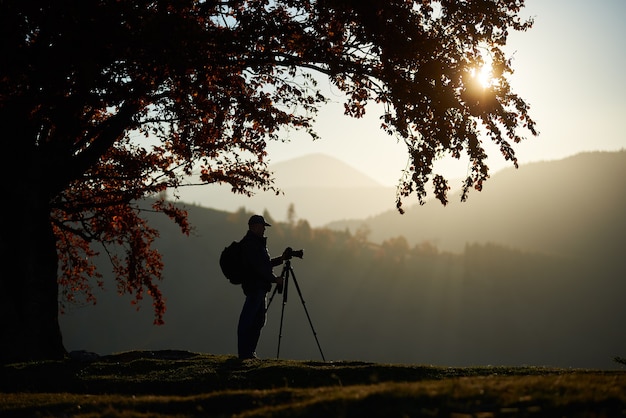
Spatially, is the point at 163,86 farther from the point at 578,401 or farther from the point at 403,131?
the point at 578,401

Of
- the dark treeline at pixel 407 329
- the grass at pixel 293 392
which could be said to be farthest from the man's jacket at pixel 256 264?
the dark treeline at pixel 407 329

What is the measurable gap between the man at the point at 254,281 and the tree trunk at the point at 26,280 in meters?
5.64

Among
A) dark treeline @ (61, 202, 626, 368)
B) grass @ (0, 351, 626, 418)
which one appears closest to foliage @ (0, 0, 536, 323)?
grass @ (0, 351, 626, 418)

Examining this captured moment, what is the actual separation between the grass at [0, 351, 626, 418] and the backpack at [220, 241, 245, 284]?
6.22 feet

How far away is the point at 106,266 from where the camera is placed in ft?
647

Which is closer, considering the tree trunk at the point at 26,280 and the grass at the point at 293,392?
the grass at the point at 293,392

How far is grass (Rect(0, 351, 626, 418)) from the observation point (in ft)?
22.3

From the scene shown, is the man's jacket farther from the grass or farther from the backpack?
the grass

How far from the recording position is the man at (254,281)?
1419cm

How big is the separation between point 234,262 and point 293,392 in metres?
6.20

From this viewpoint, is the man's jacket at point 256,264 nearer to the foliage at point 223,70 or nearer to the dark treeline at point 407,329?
the foliage at point 223,70

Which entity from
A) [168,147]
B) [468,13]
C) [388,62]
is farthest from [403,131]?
[168,147]

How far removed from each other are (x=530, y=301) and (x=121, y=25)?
19861 centimetres

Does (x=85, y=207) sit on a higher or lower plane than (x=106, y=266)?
lower
